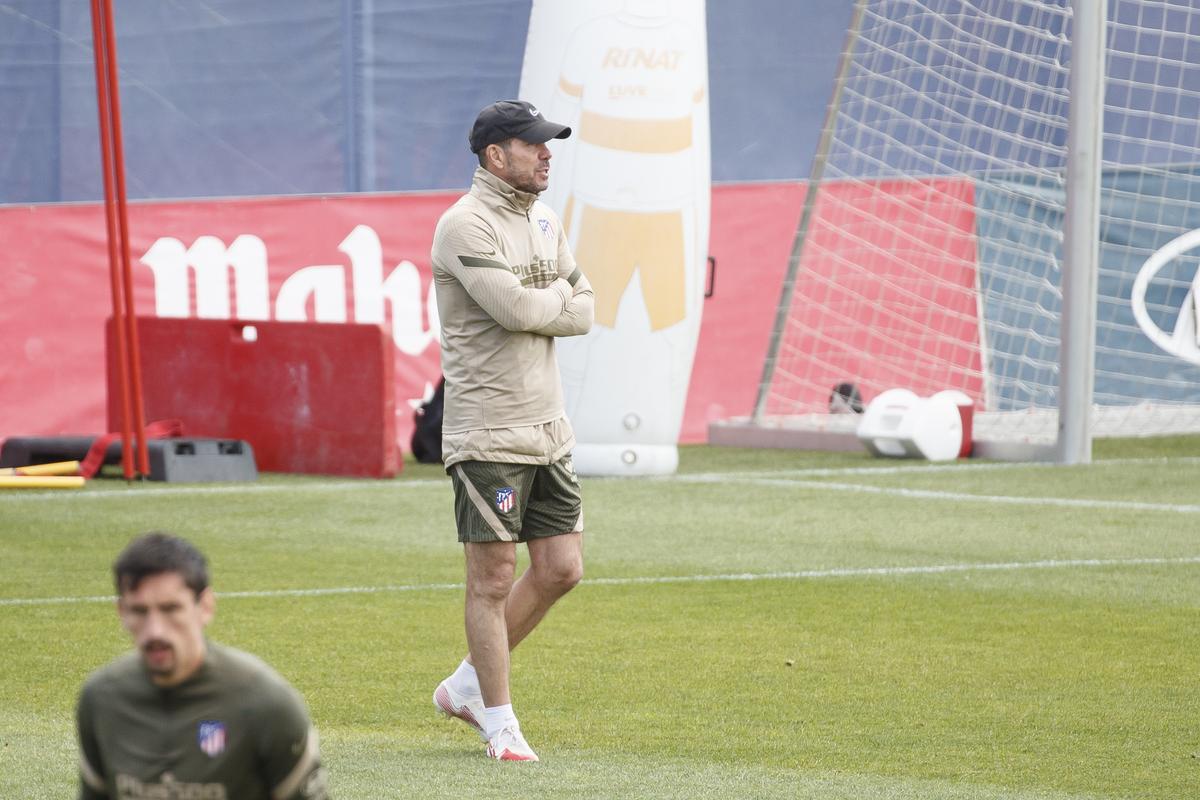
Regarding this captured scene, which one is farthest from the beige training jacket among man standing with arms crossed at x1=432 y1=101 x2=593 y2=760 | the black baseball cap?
the black baseball cap

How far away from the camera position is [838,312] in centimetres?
1708

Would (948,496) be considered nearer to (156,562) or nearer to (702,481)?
(702,481)

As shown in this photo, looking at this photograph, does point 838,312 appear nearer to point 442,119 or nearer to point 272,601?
point 442,119

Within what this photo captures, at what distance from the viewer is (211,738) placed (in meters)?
2.73

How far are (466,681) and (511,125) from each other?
1526 millimetres

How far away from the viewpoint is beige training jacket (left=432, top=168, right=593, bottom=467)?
18.3ft

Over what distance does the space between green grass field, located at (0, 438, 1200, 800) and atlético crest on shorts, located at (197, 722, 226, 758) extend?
233 centimetres

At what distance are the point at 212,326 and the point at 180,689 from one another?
11.4 m

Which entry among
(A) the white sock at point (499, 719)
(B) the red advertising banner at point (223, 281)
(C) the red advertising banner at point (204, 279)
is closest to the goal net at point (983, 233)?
(B) the red advertising banner at point (223, 281)

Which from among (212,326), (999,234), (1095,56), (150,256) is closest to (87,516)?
(212,326)

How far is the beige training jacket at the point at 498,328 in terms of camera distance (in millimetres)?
5582

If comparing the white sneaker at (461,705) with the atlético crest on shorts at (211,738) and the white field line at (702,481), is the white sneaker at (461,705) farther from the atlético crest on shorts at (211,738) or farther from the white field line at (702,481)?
the white field line at (702,481)

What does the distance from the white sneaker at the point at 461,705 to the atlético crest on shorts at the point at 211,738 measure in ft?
9.78

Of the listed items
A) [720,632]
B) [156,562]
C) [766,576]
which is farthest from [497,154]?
[766,576]
